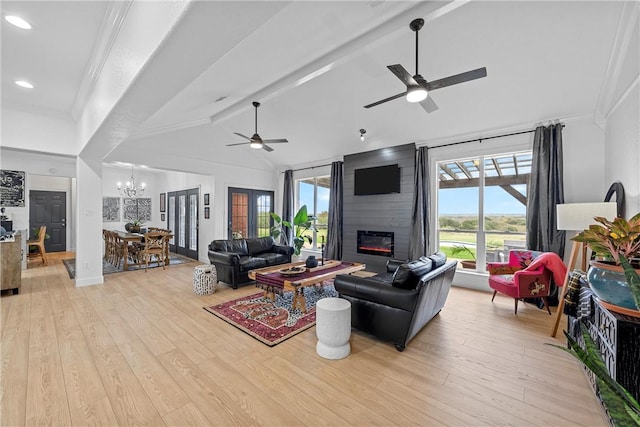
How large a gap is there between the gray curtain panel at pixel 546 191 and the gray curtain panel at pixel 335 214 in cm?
389

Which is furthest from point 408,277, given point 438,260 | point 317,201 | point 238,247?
point 317,201

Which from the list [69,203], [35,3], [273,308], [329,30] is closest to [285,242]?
[273,308]

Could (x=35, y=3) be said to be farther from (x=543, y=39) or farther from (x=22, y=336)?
(x=543, y=39)

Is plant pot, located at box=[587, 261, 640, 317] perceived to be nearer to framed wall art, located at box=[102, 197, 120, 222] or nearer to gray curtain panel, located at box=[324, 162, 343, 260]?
gray curtain panel, located at box=[324, 162, 343, 260]

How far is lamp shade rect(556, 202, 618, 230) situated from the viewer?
112 inches

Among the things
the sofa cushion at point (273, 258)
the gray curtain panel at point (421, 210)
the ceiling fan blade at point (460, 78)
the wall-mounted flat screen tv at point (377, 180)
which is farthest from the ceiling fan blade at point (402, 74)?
the sofa cushion at point (273, 258)

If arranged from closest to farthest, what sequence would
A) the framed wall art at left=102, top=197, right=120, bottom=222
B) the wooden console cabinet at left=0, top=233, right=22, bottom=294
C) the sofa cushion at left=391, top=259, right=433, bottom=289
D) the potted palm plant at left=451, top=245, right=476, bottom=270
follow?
the sofa cushion at left=391, top=259, right=433, bottom=289
the wooden console cabinet at left=0, top=233, right=22, bottom=294
the potted palm plant at left=451, top=245, right=476, bottom=270
the framed wall art at left=102, top=197, right=120, bottom=222

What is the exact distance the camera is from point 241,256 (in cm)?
544

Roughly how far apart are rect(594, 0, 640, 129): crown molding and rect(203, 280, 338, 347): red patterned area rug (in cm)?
438

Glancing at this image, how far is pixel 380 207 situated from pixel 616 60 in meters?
4.01

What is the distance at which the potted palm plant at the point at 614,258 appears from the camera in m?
1.59

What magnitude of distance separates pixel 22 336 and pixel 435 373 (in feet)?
14.4

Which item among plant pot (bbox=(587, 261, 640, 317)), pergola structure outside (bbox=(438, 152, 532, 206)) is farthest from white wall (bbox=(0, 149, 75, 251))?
plant pot (bbox=(587, 261, 640, 317))

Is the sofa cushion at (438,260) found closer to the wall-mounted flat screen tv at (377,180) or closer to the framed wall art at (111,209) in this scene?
the wall-mounted flat screen tv at (377,180)
